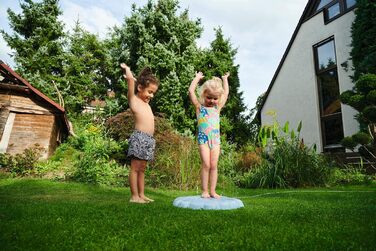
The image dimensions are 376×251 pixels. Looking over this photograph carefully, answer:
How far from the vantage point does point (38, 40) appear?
61.4 ft

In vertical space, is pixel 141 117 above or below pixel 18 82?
below

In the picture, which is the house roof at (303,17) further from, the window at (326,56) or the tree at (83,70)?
the tree at (83,70)

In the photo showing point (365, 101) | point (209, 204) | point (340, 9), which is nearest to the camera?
point (209, 204)

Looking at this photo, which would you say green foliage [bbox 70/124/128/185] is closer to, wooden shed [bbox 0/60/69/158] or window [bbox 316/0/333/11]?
wooden shed [bbox 0/60/69/158]

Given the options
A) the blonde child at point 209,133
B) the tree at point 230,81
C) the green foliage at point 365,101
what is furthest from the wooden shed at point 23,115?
the green foliage at point 365,101

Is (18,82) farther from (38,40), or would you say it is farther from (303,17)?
(303,17)

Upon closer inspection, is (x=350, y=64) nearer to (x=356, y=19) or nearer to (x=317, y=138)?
(x=356, y=19)

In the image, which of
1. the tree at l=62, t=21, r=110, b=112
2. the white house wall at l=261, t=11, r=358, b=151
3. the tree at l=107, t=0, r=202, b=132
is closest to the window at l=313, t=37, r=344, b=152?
the white house wall at l=261, t=11, r=358, b=151

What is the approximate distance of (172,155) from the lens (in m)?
6.75

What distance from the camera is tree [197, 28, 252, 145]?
15.0 metres

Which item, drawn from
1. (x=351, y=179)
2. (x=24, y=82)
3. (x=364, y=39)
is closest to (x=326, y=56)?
(x=364, y=39)

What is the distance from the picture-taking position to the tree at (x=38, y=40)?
1819cm

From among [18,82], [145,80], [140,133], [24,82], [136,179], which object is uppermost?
[18,82]

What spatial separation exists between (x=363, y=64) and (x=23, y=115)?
13.0 m
